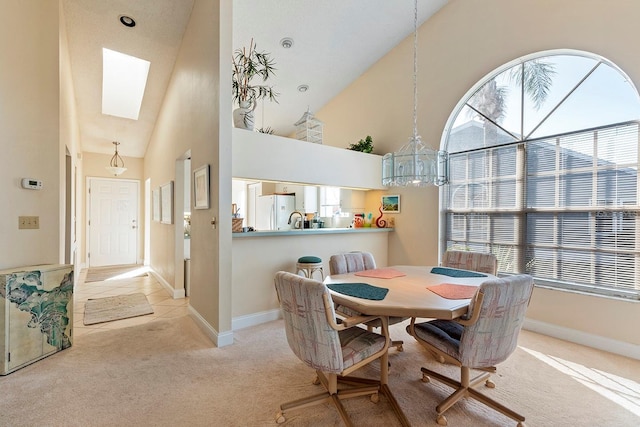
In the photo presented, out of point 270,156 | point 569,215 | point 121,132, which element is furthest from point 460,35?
point 121,132

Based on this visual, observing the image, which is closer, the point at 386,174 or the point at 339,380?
the point at 339,380

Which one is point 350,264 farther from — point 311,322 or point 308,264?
point 311,322

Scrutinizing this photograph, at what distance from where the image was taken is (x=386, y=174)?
2488mm

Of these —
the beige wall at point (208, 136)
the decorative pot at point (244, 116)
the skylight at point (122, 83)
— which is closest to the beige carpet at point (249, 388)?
the beige wall at point (208, 136)

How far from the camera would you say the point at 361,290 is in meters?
2.05

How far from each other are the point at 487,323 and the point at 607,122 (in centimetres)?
266

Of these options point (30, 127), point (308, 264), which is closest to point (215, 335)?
point (308, 264)

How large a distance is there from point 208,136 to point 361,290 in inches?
89.1

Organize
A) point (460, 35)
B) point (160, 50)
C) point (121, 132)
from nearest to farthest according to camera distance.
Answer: point (460, 35)
point (160, 50)
point (121, 132)

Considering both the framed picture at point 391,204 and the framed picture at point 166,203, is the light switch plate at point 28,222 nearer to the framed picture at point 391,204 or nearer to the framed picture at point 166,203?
the framed picture at point 166,203

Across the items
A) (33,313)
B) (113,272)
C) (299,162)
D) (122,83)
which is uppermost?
(122,83)

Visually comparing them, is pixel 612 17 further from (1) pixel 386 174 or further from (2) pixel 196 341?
(2) pixel 196 341

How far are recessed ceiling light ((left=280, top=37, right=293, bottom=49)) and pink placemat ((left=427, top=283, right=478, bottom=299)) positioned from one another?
3.73 metres

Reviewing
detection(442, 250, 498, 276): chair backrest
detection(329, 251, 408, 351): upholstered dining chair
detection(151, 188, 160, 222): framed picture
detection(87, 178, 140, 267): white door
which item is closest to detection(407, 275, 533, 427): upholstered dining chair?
detection(329, 251, 408, 351): upholstered dining chair
